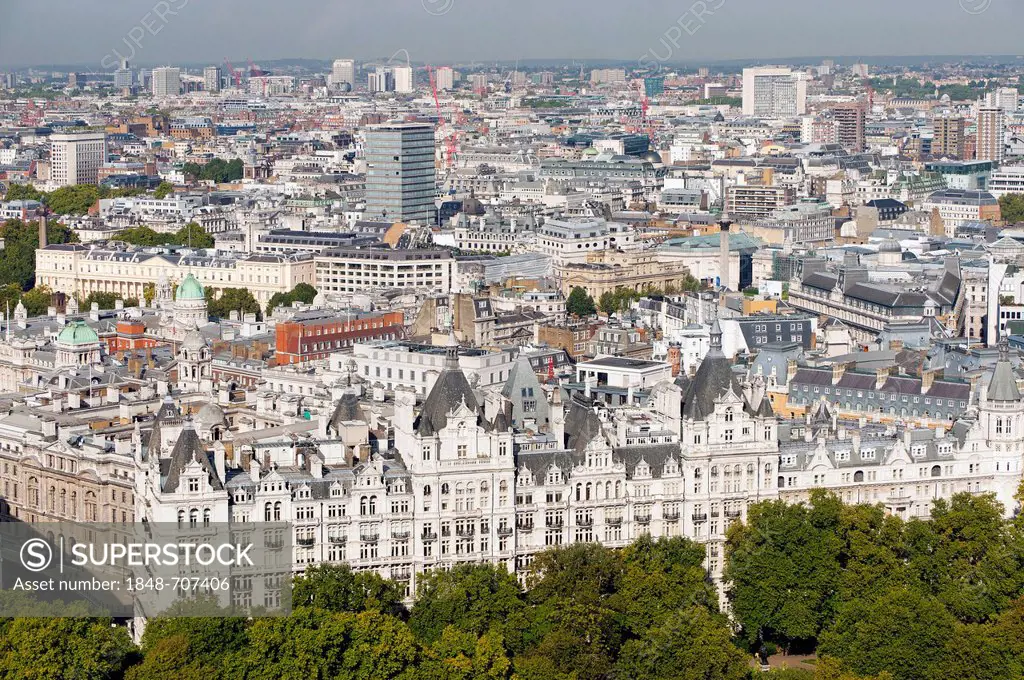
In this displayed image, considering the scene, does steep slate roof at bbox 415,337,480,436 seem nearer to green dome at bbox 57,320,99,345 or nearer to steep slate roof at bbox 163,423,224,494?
steep slate roof at bbox 163,423,224,494

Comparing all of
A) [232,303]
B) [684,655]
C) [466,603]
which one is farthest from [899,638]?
[232,303]

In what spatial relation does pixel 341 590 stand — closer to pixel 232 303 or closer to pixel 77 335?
pixel 77 335

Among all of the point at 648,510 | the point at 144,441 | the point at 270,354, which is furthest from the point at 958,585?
the point at 270,354

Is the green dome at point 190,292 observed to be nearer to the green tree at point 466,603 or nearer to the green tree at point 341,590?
the green tree at point 341,590

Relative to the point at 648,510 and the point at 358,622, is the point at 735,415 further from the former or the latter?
the point at 358,622

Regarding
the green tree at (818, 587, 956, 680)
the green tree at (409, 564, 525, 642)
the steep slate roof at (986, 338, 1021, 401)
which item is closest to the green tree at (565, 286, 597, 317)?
the steep slate roof at (986, 338, 1021, 401)

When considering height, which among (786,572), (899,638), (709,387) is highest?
(709,387)
